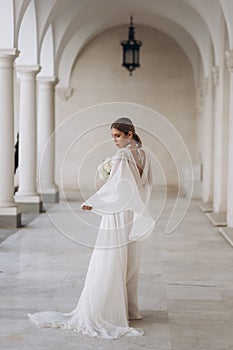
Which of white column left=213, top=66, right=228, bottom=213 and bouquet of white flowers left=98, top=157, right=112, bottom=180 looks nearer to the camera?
bouquet of white flowers left=98, top=157, right=112, bottom=180

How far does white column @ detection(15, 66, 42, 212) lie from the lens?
16.5 metres

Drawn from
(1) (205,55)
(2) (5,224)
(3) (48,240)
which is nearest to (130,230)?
(3) (48,240)

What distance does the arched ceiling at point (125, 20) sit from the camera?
1605cm

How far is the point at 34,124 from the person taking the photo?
16625mm

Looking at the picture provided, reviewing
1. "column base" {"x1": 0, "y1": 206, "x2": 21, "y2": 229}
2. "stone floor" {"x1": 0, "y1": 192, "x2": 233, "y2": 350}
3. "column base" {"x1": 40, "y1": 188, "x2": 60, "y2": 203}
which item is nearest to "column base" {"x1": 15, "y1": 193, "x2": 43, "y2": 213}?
"stone floor" {"x1": 0, "y1": 192, "x2": 233, "y2": 350}

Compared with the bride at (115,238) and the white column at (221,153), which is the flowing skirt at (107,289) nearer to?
the bride at (115,238)

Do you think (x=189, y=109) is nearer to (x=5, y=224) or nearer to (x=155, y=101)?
(x=155, y=101)

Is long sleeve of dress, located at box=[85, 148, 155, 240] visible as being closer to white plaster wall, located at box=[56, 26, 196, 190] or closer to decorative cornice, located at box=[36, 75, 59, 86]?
→ decorative cornice, located at box=[36, 75, 59, 86]

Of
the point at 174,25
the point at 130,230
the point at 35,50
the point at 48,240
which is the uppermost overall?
the point at 174,25

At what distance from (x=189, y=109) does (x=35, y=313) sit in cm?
1855

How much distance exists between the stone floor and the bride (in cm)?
23

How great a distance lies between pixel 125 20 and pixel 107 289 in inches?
706

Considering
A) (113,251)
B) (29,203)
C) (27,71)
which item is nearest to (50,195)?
(29,203)

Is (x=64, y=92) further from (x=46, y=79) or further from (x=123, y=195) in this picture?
(x=123, y=195)
